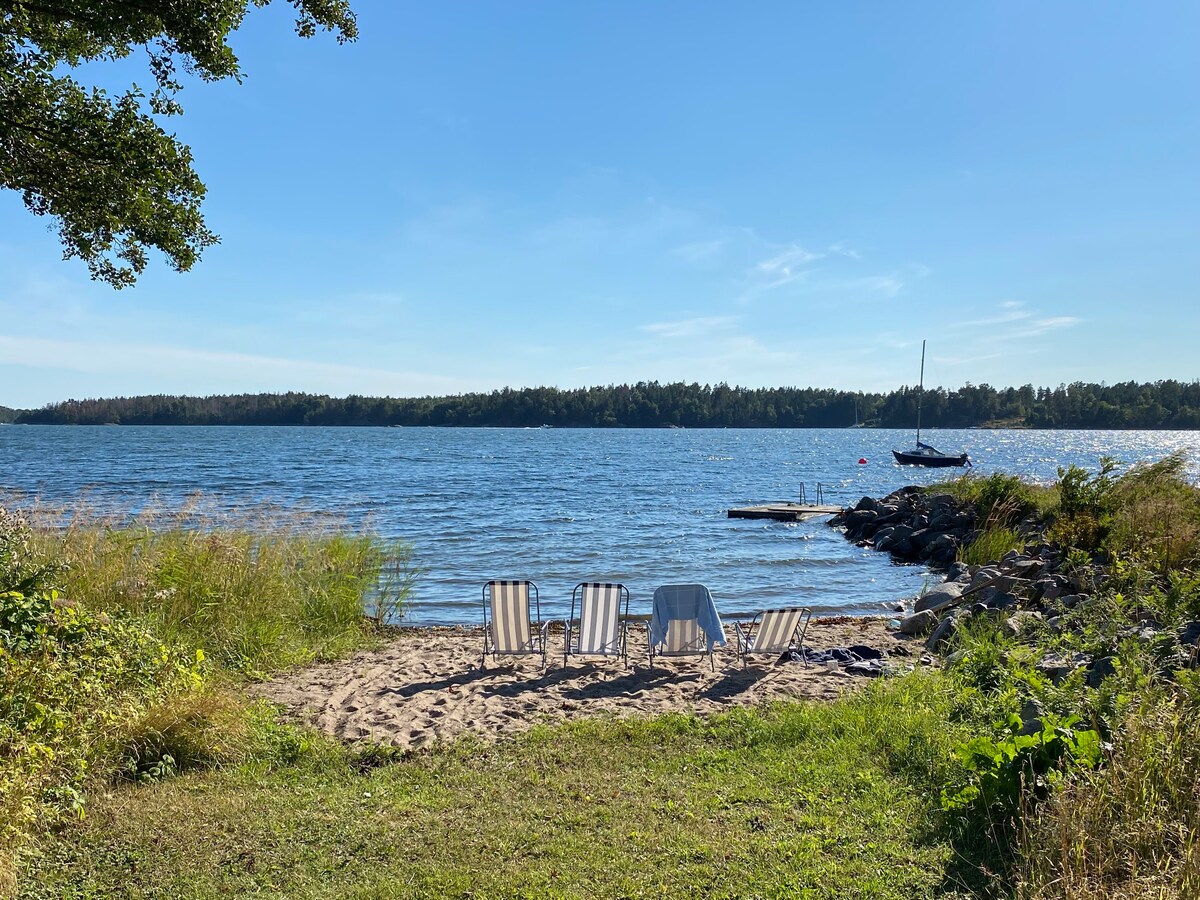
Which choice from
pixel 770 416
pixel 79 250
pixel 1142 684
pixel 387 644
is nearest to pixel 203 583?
pixel 387 644

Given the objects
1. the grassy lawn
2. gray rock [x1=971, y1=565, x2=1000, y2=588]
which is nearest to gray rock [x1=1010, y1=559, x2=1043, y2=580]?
gray rock [x1=971, y1=565, x2=1000, y2=588]

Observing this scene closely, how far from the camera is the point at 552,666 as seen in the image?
8898 mm

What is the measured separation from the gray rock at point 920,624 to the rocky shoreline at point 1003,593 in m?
0.01

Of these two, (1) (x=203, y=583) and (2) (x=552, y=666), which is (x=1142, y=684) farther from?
(1) (x=203, y=583)

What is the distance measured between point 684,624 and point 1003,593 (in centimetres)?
475

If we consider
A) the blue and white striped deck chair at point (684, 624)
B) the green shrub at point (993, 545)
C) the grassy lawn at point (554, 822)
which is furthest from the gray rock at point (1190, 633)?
the green shrub at point (993, 545)

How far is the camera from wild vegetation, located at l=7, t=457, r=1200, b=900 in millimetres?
3855

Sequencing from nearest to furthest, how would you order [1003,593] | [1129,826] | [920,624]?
[1129,826] < [1003,593] < [920,624]

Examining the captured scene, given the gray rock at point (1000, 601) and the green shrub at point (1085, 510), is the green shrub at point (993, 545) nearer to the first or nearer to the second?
the green shrub at point (1085, 510)

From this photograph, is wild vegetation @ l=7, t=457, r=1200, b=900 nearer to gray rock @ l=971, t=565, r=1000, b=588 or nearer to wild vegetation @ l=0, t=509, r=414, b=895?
wild vegetation @ l=0, t=509, r=414, b=895

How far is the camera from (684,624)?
8.76 metres

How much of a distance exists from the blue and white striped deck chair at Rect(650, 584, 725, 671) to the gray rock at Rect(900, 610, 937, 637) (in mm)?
3532

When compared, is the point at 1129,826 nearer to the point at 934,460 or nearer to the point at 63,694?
the point at 63,694

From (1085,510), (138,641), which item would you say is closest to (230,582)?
(138,641)
